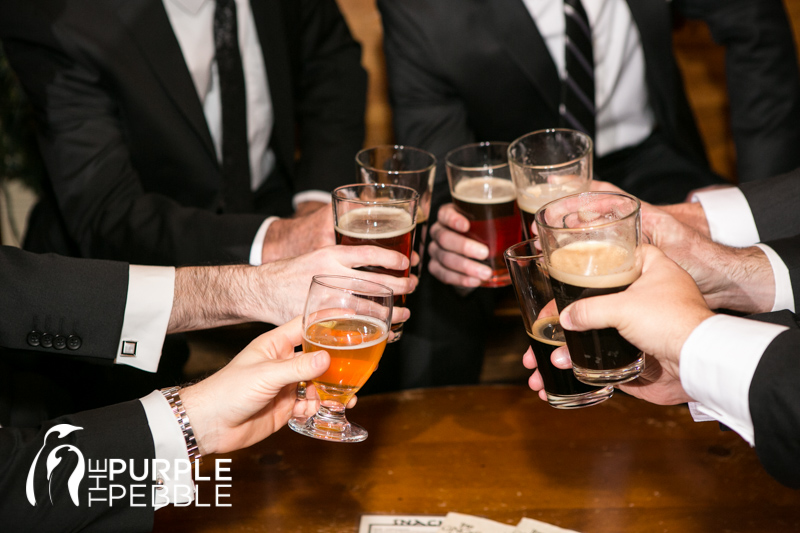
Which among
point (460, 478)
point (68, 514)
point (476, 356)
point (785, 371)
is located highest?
point (785, 371)

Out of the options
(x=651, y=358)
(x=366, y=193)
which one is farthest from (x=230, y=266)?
(x=651, y=358)

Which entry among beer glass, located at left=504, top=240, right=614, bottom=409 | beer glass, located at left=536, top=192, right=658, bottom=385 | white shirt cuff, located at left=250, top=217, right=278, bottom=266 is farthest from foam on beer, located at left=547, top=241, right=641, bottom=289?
white shirt cuff, located at left=250, top=217, right=278, bottom=266

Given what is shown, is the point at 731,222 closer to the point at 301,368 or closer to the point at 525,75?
the point at 525,75

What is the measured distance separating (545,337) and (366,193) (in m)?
0.55

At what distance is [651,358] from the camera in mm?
1388

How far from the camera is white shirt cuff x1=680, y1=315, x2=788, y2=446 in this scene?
112 cm

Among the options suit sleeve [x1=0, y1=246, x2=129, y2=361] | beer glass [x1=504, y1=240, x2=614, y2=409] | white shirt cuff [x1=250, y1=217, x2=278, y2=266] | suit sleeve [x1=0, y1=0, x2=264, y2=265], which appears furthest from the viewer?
suit sleeve [x1=0, y1=0, x2=264, y2=265]

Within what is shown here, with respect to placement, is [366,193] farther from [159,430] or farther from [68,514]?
[68,514]

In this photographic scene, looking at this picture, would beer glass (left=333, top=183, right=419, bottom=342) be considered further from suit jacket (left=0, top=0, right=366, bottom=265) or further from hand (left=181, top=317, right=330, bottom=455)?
suit jacket (left=0, top=0, right=366, bottom=265)

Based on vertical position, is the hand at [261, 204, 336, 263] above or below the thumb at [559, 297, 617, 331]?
below

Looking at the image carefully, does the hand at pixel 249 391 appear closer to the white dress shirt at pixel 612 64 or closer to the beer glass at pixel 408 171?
the beer glass at pixel 408 171

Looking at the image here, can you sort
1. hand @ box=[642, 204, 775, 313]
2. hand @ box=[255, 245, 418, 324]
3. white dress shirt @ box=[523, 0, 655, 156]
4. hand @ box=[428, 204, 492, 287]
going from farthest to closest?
1. white dress shirt @ box=[523, 0, 655, 156]
2. hand @ box=[428, 204, 492, 287]
3. hand @ box=[642, 204, 775, 313]
4. hand @ box=[255, 245, 418, 324]

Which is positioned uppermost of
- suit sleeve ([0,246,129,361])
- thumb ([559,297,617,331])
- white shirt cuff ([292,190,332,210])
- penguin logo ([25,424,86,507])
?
thumb ([559,297,617,331])

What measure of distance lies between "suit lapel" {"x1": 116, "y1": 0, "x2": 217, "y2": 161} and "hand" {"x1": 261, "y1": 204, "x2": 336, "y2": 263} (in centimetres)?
70
